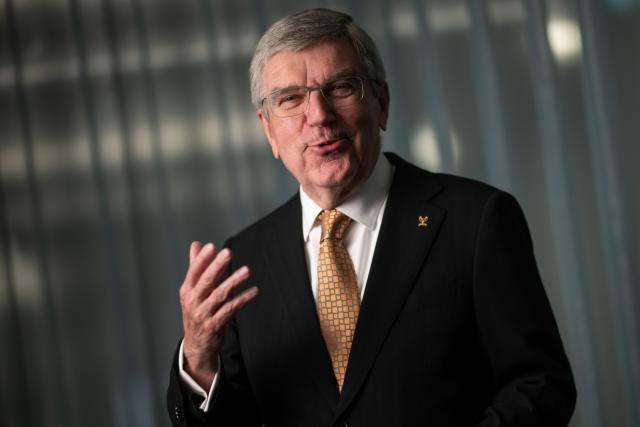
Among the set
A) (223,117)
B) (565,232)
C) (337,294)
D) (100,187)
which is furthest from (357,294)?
(100,187)

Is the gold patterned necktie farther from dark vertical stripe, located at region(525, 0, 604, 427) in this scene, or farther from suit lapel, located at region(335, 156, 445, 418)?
dark vertical stripe, located at region(525, 0, 604, 427)

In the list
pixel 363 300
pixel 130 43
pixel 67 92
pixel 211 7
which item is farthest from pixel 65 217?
pixel 363 300

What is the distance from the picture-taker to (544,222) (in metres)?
3.30

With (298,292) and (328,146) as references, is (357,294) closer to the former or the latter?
(298,292)

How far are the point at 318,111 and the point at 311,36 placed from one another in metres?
0.19

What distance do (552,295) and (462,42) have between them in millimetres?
1220

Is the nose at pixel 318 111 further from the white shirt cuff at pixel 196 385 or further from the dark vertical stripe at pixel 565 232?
the dark vertical stripe at pixel 565 232

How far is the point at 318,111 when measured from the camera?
174 centimetres

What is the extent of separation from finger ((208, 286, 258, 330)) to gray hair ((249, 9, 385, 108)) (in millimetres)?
540

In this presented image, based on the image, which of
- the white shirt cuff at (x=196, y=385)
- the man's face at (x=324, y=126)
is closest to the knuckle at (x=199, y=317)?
the white shirt cuff at (x=196, y=385)

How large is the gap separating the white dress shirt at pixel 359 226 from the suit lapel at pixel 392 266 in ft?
0.15

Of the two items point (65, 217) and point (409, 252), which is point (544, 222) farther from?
point (65, 217)

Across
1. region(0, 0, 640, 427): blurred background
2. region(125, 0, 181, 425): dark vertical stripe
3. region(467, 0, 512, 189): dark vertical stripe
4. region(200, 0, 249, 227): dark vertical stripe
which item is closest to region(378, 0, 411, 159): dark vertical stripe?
region(0, 0, 640, 427): blurred background

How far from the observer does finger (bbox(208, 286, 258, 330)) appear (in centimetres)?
155
